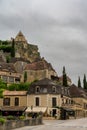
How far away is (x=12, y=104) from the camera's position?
87750 mm

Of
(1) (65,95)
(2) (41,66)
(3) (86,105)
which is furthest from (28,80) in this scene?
(1) (65,95)

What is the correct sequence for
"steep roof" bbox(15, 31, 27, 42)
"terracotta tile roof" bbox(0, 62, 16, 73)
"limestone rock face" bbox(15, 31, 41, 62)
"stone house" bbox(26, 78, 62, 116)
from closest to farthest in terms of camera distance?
1. "stone house" bbox(26, 78, 62, 116)
2. "terracotta tile roof" bbox(0, 62, 16, 73)
3. "limestone rock face" bbox(15, 31, 41, 62)
4. "steep roof" bbox(15, 31, 27, 42)

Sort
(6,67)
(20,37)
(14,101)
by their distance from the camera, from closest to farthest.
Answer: (14,101)
(6,67)
(20,37)

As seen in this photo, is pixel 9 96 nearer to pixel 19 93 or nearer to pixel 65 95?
pixel 19 93

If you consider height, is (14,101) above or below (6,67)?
below

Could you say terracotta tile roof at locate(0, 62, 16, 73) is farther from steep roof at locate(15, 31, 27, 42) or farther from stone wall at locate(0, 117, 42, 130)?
stone wall at locate(0, 117, 42, 130)

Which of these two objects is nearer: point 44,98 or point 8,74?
point 44,98

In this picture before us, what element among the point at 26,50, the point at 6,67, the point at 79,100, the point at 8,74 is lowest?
the point at 79,100

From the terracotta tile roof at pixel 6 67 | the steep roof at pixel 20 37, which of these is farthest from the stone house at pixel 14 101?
the steep roof at pixel 20 37

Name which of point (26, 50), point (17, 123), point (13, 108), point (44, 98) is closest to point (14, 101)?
point (13, 108)

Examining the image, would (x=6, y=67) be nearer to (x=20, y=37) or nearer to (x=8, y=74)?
(x=8, y=74)

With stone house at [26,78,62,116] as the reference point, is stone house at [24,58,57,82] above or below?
above

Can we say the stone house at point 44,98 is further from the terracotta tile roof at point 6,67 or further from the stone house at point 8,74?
the terracotta tile roof at point 6,67

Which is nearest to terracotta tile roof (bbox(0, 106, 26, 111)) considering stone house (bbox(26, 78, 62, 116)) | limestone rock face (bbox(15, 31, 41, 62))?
stone house (bbox(26, 78, 62, 116))
